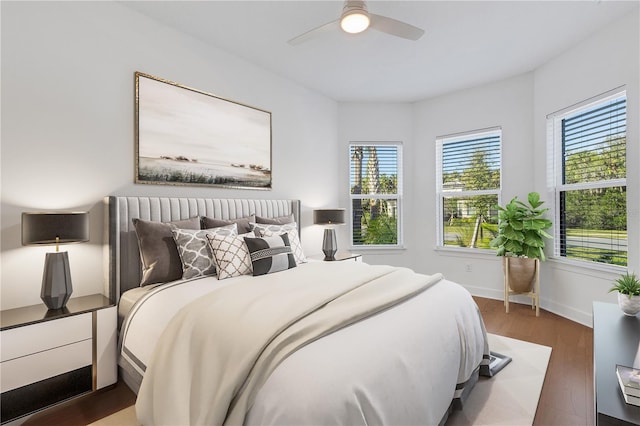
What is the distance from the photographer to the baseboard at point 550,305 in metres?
3.35

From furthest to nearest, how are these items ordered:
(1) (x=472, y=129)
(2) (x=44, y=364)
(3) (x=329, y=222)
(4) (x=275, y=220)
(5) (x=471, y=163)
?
(5) (x=471, y=163), (1) (x=472, y=129), (3) (x=329, y=222), (4) (x=275, y=220), (2) (x=44, y=364)

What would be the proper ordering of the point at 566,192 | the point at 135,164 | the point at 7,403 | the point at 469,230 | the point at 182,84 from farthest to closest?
the point at 469,230 < the point at 566,192 < the point at 182,84 < the point at 135,164 < the point at 7,403

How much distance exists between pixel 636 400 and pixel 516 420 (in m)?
0.93

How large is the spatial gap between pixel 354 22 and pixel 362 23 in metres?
0.05

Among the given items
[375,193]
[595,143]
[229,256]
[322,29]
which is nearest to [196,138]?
[229,256]

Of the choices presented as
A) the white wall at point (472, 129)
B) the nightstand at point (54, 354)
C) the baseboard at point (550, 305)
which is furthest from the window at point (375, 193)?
the nightstand at point (54, 354)

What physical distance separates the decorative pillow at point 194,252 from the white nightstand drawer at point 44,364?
754 millimetres

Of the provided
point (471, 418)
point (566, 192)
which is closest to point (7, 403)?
point (471, 418)

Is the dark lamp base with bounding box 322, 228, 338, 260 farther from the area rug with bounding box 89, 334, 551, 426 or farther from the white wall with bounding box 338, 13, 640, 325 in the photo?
the area rug with bounding box 89, 334, 551, 426

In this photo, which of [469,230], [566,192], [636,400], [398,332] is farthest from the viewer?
[469,230]

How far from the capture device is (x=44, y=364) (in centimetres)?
188

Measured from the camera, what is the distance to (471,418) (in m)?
1.87

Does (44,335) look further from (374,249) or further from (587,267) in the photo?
(587,267)

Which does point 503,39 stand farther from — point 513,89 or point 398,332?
point 398,332
